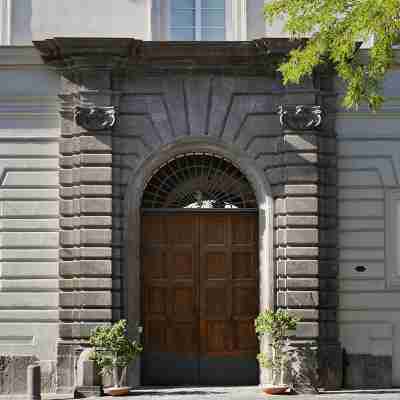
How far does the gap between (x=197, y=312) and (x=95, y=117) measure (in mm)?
3812

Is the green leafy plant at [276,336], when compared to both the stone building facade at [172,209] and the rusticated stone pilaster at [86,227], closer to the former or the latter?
the stone building facade at [172,209]

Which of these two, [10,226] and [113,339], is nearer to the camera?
[113,339]

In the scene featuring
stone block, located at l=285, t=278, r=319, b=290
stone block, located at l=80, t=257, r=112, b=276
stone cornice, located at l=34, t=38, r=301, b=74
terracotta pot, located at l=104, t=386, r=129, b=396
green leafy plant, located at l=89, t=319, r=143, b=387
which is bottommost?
terracotta pot, located at l=104, t=386, r=129, b=396

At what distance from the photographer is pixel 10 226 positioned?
2142cm

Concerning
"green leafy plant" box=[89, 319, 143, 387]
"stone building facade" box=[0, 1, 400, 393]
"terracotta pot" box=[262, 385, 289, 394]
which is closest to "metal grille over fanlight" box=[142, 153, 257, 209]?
"stone building facade" box=[0, 1, 400, 393]

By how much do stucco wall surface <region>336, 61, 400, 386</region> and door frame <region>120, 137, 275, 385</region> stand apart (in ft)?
4.14

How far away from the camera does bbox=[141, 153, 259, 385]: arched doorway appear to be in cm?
2161

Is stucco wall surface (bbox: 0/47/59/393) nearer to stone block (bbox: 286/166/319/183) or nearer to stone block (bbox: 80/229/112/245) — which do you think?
stone block (bbox: 80/229/112/245)

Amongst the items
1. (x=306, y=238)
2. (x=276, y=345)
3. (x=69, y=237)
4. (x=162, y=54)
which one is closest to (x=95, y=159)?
(x=69, y=237)

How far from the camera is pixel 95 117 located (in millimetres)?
21047

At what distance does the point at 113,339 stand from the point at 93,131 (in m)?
3.60

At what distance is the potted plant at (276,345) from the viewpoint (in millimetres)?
20312

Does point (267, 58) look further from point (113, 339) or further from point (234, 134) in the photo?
point (113, 339)

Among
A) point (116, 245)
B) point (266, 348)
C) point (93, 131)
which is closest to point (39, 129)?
point (93, 131)
